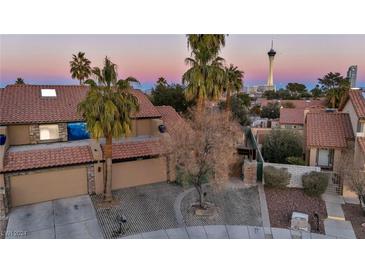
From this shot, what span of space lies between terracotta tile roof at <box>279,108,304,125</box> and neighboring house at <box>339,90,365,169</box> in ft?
66.4

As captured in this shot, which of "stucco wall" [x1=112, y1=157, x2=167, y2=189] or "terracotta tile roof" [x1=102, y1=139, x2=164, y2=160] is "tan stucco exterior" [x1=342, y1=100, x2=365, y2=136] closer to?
"stucco wall" [x1=112, y1=157, x2=167, y2=189]

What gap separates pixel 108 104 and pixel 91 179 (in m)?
5.76

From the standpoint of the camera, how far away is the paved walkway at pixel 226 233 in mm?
13086

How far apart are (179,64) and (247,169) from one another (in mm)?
10457

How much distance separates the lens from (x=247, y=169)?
1914 centimetres

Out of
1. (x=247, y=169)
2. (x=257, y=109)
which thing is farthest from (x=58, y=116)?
(x=257, y=109)

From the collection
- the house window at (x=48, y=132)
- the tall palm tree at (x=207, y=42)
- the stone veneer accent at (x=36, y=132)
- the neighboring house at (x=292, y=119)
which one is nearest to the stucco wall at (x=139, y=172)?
the stone veneer accent at (x=36, y=132)

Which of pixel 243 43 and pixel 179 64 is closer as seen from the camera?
pixel 243 43

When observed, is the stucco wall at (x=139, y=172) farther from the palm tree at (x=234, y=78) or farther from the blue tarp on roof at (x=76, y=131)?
the palm tree at (x=234, y=78)

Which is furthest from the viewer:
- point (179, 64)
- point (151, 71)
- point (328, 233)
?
point (151, 71)

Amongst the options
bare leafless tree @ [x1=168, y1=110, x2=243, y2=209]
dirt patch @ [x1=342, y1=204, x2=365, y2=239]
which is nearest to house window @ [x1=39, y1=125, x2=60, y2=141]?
bare leafless tree @ [x1=168, y1=110, x2=243, y2=209]

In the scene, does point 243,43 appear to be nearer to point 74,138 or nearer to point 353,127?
point 353,127

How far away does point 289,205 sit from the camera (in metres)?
16.3

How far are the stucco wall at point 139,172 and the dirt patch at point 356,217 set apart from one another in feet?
39.1
